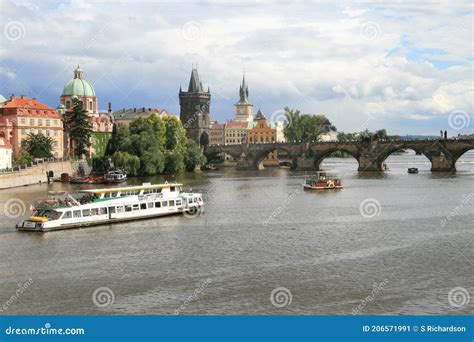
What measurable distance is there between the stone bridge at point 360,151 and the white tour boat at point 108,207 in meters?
68.8

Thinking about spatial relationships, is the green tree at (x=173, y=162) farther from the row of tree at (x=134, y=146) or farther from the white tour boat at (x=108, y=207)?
the white tour boat at (x=108, y=207)

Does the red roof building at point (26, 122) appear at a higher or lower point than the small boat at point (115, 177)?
higher

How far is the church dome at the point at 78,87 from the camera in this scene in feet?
462

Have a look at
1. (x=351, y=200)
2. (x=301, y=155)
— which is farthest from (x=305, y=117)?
(x=351, y=200)

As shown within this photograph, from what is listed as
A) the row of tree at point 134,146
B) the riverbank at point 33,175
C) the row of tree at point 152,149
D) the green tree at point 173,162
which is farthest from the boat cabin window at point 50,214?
the green tree at point 173,162

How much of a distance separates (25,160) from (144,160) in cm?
1761

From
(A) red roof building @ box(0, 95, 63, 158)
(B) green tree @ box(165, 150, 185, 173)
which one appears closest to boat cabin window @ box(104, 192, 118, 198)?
(A) red roof building @ box(0, 95, 63, 158)

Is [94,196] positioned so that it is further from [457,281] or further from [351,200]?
[457,281]

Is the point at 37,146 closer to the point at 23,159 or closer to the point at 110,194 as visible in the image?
the point at 23,159

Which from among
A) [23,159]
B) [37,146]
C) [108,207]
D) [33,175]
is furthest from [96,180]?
[108,207]

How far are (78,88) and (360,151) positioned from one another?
54.9 meters

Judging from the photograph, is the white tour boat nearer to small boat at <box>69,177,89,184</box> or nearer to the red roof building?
small boat at <box>69,177,89,184</box>

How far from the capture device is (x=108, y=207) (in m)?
50.9

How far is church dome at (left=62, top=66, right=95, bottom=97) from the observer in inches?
5546
